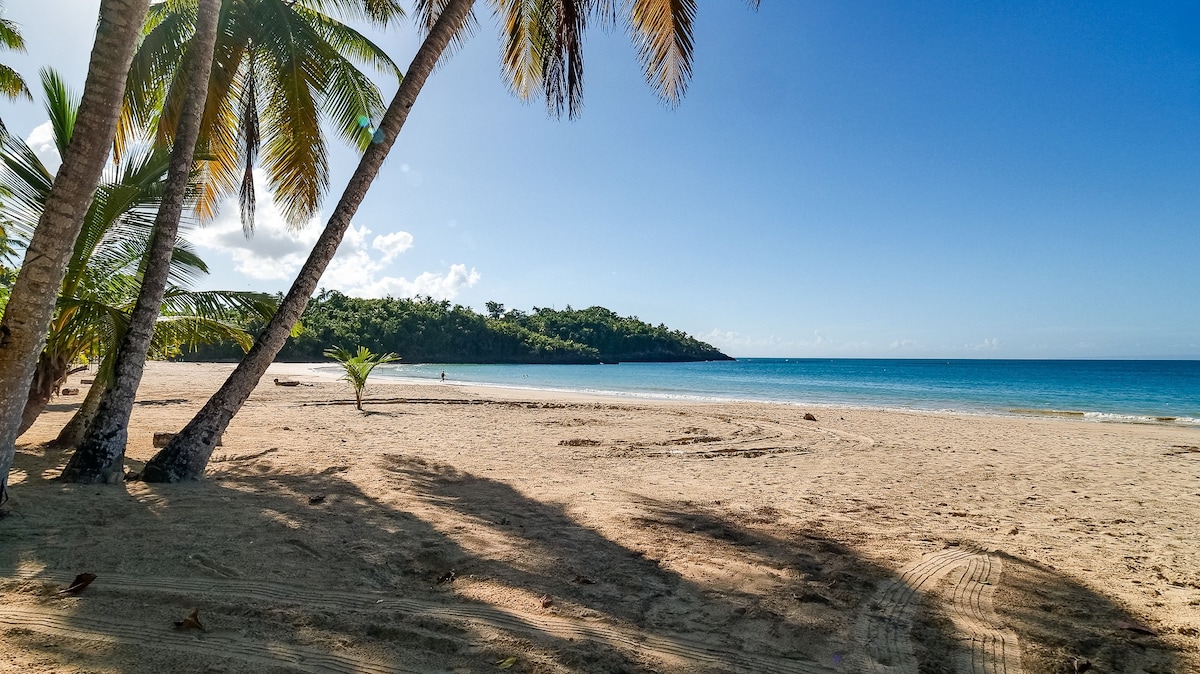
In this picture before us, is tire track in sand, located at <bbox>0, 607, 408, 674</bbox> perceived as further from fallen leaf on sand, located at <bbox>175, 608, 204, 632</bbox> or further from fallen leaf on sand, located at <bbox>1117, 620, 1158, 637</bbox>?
fallen leaf on sand, located at <bbox>1117, 620, 1158, 637</bbox>

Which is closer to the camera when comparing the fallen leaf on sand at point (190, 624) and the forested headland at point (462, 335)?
the fallen leaf on sand at point (190, 624)

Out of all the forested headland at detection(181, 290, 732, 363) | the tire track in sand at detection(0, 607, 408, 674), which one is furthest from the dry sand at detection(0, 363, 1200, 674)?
the forested headland at detection(181, 290, 732, 363)

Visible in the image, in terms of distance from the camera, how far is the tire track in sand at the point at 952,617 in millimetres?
2467

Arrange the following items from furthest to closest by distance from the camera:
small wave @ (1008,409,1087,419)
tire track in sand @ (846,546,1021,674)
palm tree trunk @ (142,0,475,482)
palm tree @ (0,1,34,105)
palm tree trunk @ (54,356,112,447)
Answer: small wave @ (1008,409,1087,419) → palm tree @ (0,1,34,105) → palm tree trunk @ (54,356,112,447) → palm tree trunk @ (142,0,475,482) → tire track in sand @ (846,546,1021,674)

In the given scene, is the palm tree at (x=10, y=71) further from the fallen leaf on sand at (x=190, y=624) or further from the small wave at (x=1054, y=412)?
the small wave at (x=1054, y=412)

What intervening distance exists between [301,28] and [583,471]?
19.7ft

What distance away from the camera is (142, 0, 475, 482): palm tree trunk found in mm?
4965

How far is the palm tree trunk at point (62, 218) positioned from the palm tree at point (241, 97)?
1.27 meters

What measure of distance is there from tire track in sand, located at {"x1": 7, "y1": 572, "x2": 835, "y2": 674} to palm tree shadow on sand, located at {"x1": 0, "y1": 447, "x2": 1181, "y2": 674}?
0.04ft

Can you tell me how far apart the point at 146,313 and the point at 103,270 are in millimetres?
1556

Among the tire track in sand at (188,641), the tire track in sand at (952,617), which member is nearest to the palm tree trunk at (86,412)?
the tire track in sand at (188,641)

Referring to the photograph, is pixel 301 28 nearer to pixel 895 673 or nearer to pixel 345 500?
pixel 345 500

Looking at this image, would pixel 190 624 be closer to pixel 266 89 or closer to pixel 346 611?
pixel 346 611

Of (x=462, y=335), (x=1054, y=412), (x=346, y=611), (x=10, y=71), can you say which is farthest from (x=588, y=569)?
(x=462, y=335)
